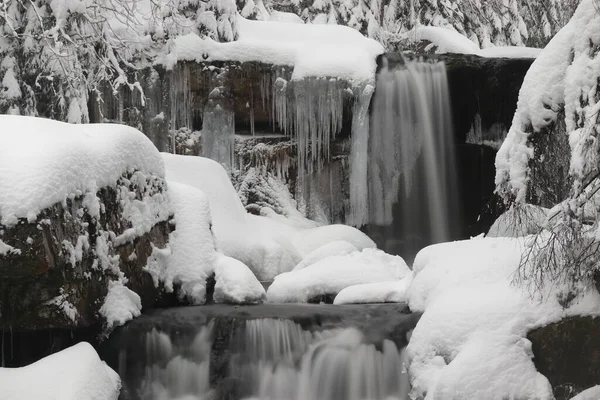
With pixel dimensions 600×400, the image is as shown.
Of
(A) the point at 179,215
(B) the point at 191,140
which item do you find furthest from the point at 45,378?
(B) the point at 191,140

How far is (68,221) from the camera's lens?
5.39 meters

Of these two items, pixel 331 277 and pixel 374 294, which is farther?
pixel 331 277

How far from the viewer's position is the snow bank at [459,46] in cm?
1209

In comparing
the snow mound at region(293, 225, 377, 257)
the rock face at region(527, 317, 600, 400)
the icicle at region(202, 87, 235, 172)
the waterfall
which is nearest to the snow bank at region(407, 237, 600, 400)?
the rock face at region(527, 317, 600, 400)

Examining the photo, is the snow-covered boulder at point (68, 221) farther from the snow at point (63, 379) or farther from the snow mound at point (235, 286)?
the snow mound at point (235, 286)

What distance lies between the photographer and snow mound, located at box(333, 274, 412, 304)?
6734 millimetres

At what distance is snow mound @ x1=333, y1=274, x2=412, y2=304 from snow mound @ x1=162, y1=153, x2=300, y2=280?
2.46 m

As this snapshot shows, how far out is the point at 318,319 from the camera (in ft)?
19.9

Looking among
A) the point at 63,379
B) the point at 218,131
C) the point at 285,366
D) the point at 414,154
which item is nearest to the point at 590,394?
the point at 285,366

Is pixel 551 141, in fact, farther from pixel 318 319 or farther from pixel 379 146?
pixel 379 146

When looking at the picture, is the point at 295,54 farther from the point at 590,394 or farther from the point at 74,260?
the point at 590,394

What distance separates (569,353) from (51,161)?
3.55 m

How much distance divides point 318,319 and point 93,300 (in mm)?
1686

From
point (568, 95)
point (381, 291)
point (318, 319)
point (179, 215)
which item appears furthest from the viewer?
point (179, 215)
